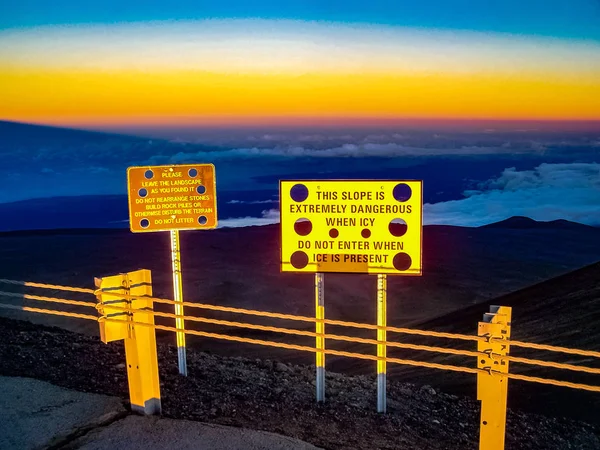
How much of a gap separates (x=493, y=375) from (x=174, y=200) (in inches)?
156

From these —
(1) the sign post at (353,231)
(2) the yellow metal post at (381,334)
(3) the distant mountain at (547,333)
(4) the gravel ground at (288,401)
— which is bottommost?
(3) the distant mountain at (547,333)

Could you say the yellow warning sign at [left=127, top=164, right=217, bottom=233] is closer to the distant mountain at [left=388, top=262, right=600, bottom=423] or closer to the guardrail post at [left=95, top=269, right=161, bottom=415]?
the guardrail post at [left=95, top=269, right=161, bottom=415]

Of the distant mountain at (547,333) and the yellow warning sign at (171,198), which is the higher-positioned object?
the yellow warning sign at (171,198)

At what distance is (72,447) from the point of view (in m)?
5.50

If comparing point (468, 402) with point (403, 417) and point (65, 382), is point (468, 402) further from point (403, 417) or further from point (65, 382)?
point (65, 382)

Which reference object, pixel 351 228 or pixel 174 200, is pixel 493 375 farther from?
pixel 174 200

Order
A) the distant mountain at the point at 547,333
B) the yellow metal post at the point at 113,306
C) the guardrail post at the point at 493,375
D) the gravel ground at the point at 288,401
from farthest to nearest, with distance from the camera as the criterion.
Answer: the distant mountain at the point at 547,333 → the gravel ground at the point at 288,401 → the yellow metal post at the point at 113,306 → the guardrail post at the point at 493,375

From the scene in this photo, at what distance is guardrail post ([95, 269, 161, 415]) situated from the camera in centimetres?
597

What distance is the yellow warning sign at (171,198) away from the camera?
7.45 metres

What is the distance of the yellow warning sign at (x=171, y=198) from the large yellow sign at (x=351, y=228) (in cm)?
120

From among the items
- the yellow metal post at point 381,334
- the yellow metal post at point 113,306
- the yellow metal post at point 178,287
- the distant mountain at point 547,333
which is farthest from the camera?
the distant mountain at point 547,333

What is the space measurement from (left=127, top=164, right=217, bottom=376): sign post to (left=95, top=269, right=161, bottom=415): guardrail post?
129cm

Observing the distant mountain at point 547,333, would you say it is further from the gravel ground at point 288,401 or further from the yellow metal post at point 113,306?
the yellow metal post at point 113,306

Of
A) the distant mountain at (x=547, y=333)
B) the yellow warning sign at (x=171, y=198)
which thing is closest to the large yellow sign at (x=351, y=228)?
the yellow warning sign at (x=171, y=198)
